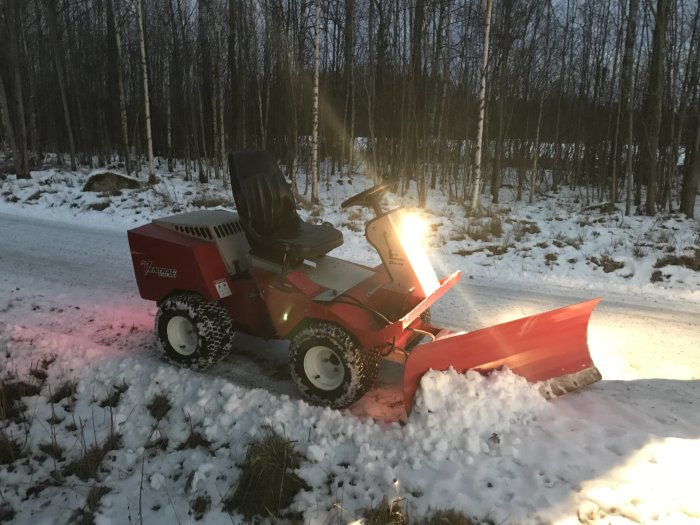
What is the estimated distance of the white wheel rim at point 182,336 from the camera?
3.88 metres

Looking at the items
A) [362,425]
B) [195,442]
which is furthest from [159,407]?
[362,425]

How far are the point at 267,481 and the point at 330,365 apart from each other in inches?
39.9

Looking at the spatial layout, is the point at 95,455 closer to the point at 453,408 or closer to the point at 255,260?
the point at 255,260

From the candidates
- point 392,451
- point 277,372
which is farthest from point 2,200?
point 392,451

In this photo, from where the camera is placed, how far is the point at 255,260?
3.76m

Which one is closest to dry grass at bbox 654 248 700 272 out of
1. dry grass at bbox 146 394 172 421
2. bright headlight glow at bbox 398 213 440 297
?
Result: bright headlight glow at bbox 398 213 440 297

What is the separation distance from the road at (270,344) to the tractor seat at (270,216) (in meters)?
1.02

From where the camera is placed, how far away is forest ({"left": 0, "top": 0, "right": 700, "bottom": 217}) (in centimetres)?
1287

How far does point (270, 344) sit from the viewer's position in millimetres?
4332

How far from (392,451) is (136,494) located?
1439 millimetres

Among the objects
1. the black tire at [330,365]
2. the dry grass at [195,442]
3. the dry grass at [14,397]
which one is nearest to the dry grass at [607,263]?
the black tire at [330,365]

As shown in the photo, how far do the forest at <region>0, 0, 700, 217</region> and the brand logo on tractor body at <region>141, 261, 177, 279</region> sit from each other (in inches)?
325

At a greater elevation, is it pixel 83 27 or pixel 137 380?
pixel 83 27

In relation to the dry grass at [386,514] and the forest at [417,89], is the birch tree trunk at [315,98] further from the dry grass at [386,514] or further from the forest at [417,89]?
the dry grass at [386,514]
